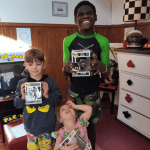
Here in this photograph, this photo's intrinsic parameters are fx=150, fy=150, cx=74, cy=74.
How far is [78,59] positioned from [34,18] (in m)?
1.52

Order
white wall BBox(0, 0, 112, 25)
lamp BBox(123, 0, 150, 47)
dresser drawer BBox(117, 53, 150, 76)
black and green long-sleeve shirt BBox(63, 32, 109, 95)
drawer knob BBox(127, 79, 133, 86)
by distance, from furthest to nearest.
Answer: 1. white wall BBox(0, 0, 112, 25)
2. drawer knob BBox(127, 79, 133, 86)
3. lamp BBox(123, 0, 150, 47)
4. dresser drawer BBox(117, 53, 150, 76)
5. black and green long-sleeve shirt BBox(63, 32, 109, 95)

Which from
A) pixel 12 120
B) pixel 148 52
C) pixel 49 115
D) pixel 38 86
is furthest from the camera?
pixel 12 120

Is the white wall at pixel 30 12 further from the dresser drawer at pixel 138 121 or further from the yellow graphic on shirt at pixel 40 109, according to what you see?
the dresser drawer at pixel 138 121

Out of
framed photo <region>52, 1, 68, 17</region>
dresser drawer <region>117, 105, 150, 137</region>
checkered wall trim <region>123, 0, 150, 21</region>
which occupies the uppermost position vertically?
framed photo <region>52, 1, 68, 17</region>

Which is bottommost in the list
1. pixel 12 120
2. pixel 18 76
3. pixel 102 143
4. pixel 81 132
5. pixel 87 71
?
pixel 102 143

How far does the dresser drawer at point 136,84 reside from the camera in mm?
1711

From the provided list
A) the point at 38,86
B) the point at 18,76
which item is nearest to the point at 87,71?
the point at 38,86

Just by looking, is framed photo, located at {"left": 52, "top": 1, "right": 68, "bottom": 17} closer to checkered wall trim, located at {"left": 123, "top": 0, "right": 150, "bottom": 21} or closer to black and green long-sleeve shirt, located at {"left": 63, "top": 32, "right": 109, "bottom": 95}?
checkered wall trim, located at {"left": 123, "top": 0, "right": 150, "bottom": 21}

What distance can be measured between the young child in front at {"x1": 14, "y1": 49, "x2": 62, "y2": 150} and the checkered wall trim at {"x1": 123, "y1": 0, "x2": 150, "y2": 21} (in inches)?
53.9

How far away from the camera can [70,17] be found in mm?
2484

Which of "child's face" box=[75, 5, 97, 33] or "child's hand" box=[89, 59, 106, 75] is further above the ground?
"child's face" box=[75, 5, 97, 33]

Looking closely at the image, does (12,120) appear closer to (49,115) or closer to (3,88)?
(3,88)

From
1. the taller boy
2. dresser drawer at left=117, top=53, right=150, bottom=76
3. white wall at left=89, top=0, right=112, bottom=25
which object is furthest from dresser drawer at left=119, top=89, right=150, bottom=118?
white wall at left=89, top=0, right=112, bottom=25

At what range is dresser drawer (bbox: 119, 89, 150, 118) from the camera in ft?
5.75
